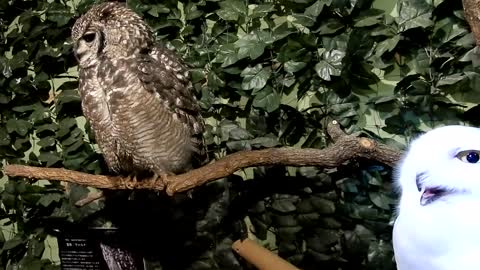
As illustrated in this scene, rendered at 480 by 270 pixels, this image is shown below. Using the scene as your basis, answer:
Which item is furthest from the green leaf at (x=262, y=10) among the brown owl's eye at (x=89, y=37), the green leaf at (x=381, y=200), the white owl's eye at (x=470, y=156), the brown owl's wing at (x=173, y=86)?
the white owl's eye at (x=470, y=156)

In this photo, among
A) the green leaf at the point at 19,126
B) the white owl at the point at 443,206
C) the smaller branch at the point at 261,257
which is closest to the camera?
the white owl at the point at 443,206

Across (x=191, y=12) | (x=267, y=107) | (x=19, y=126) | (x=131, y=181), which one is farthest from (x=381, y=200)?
(x=19, y=126)

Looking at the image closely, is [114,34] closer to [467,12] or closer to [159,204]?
[159,204]

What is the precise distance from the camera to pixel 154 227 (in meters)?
1.75

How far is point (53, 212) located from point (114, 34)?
0.82 meters

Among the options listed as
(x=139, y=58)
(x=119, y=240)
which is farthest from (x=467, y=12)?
(x=119, y=240)

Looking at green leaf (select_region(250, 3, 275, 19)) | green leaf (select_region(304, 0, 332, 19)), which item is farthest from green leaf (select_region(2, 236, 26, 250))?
green leaf (select_region(304, 0, 332, 19))

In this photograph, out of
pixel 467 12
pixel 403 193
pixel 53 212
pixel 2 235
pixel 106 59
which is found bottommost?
pixel 2 235

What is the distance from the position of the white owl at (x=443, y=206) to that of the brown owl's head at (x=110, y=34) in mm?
787

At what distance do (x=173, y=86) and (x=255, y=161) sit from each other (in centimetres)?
27

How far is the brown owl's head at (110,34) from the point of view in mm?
1306

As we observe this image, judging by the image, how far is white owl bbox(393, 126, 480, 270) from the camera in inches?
25.0

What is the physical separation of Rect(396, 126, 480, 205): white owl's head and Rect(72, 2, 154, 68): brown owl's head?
30.9 inches

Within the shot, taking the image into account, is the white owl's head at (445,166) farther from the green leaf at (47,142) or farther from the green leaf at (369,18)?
the green leaf at (47,142)
